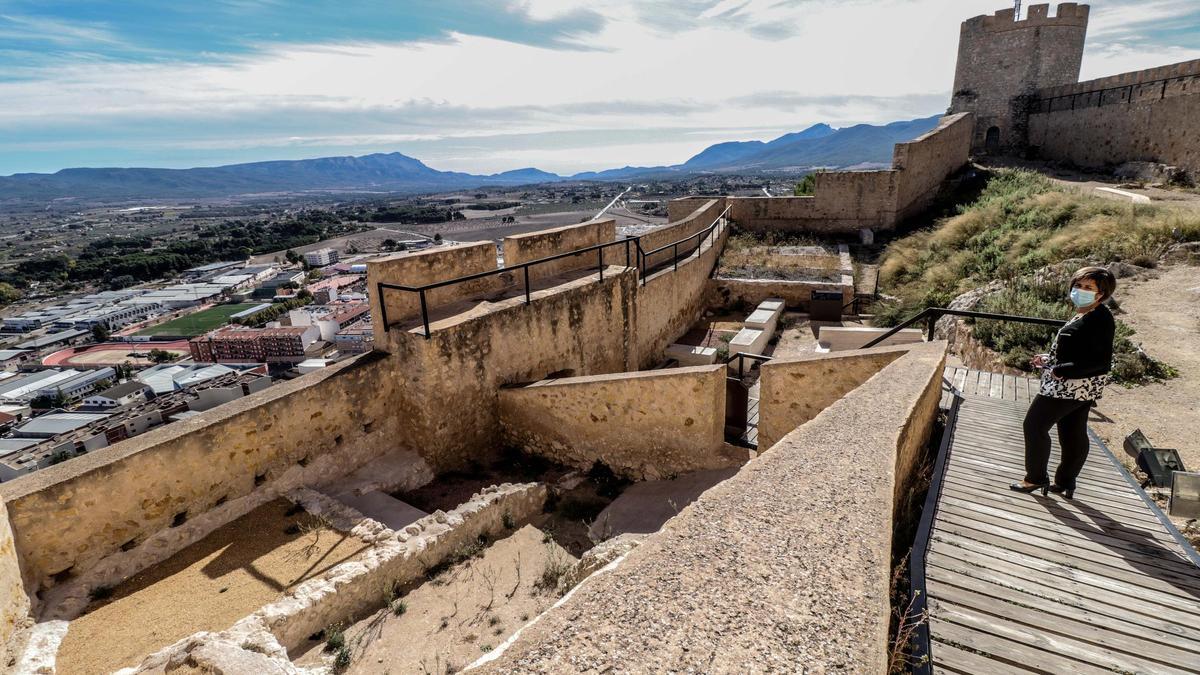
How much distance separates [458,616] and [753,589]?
2993 mm

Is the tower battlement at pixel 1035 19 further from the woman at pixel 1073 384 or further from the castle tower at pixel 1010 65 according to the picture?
the woman at pixel 1073 384

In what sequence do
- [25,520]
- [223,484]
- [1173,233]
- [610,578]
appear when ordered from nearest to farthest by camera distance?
[610,578]
[25,520]
[223,484]
[1173,233]

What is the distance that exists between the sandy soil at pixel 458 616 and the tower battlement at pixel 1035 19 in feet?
98.1

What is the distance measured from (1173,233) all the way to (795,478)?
12.8m

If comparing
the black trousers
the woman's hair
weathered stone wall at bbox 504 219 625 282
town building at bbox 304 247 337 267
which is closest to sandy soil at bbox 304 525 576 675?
the black trousers

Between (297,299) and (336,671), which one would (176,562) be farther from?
(297,299)

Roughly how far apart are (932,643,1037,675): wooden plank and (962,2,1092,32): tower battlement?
2998 centimetres

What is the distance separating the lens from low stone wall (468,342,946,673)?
70.3 inches

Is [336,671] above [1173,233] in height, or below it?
below

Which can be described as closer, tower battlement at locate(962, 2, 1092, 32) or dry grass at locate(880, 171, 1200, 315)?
dry grass at locate(880, 171, 1200, 315)

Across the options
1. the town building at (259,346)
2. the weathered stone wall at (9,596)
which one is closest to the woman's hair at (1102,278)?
the weathered stone wall at (9,596)

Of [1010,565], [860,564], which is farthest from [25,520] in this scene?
[1010,565]

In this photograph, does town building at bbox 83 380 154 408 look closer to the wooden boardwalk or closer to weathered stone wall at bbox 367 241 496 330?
weathered stone wall at bbox 367 241 496 330

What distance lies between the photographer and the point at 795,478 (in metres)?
2.91
